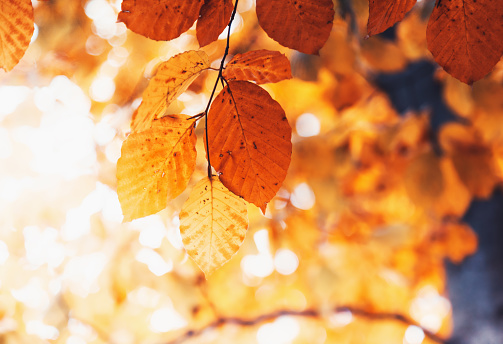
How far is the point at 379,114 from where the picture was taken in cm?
181

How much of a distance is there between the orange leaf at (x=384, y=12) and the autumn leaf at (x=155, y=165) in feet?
0.67

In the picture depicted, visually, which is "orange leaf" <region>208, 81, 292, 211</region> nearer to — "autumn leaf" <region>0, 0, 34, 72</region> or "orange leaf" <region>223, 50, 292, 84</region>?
"orange leaf" <region>223, 50, 292, 84</region>

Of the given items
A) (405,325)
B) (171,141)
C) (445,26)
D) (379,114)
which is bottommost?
Answer: (405,325)

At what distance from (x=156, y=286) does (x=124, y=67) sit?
1.13 metres

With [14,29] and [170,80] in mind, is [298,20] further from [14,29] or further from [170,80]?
[14,29]

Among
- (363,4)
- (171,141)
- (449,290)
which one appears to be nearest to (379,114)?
(449,290)

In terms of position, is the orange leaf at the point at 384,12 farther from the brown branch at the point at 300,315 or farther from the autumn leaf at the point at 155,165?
the brown branch at the point at 300,315

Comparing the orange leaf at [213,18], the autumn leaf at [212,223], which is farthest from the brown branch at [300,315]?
the orange leaf at [213,18]

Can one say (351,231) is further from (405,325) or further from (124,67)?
(124,67)

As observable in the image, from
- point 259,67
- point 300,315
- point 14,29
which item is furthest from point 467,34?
point 300,315

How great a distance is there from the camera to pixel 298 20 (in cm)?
32

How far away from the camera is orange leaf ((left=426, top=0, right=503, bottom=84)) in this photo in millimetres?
297

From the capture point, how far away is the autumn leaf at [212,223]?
309mm

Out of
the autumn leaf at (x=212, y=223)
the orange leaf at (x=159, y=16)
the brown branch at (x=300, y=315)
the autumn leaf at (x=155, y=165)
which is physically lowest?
the brown branch at (x=300, y=315)
